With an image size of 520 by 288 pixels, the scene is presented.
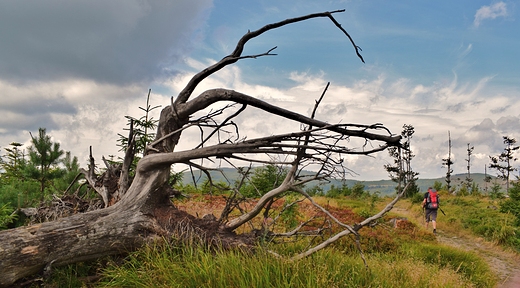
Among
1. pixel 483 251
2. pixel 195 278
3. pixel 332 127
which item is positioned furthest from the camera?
pixel 483 251

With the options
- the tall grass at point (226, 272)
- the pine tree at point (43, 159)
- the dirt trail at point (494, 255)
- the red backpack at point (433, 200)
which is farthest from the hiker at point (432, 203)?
the pine tree at point (43, 159)

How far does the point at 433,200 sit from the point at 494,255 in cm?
341

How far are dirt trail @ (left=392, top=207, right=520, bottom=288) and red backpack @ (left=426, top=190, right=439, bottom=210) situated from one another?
1303 millimetres

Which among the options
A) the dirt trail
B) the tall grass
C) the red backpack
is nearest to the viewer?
the tall grass

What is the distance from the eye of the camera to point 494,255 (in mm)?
13023

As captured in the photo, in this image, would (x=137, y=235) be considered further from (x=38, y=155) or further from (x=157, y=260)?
(x=38, y=155)

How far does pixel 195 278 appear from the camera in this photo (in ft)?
15.1

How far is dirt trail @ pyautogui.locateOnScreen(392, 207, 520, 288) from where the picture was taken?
10113 millimetres

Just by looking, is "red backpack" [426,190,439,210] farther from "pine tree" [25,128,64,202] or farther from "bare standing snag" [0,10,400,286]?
"pine tree" [25,128,64,202]

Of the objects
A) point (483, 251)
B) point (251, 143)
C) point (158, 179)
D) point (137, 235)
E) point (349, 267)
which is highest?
point (251, 143)

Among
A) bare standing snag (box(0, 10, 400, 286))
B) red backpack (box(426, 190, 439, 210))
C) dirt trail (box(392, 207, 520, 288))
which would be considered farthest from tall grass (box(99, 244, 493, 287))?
red backpack (box(426, 190, 439, 210))

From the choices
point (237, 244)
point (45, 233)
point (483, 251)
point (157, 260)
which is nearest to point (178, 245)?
point (157, 260)

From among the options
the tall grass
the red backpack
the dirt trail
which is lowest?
the dirt trail

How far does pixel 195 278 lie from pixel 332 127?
2.87m
